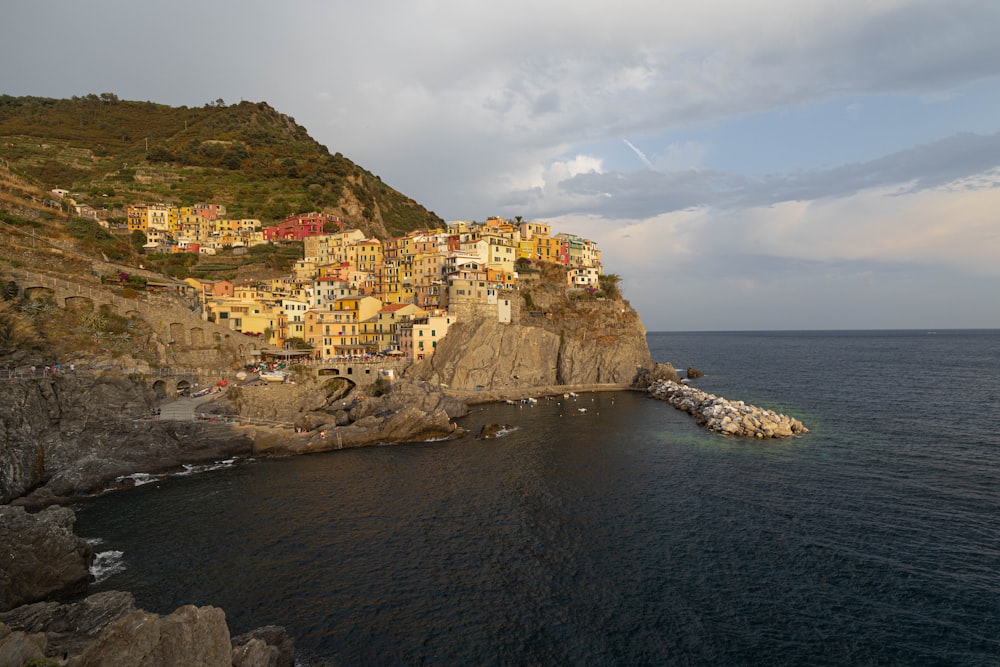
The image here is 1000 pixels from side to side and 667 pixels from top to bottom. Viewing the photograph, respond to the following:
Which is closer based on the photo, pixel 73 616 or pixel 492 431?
pixel 73 616

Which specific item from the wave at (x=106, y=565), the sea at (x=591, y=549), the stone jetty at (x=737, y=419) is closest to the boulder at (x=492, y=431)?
the sea at (x=591, y=549)

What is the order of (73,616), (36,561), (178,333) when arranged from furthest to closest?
(178,333) → (36,561) → (73,616)

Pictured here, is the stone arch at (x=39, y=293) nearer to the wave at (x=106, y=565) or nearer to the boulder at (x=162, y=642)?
the wave at (x=106, y=565)

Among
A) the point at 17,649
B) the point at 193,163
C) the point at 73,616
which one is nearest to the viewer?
the point at 17,649

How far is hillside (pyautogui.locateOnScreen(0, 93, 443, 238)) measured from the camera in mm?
123375

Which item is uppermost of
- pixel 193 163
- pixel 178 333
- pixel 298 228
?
pixel 193 163

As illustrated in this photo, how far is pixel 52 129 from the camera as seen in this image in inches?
5910

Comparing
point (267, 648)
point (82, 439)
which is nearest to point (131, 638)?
point (267, 648)

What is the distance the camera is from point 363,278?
314 ft

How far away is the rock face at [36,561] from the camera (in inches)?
917

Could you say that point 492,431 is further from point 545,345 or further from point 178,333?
point 178,333

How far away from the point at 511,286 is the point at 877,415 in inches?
2241

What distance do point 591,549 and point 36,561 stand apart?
1129 inches

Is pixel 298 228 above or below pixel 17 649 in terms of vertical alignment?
above
